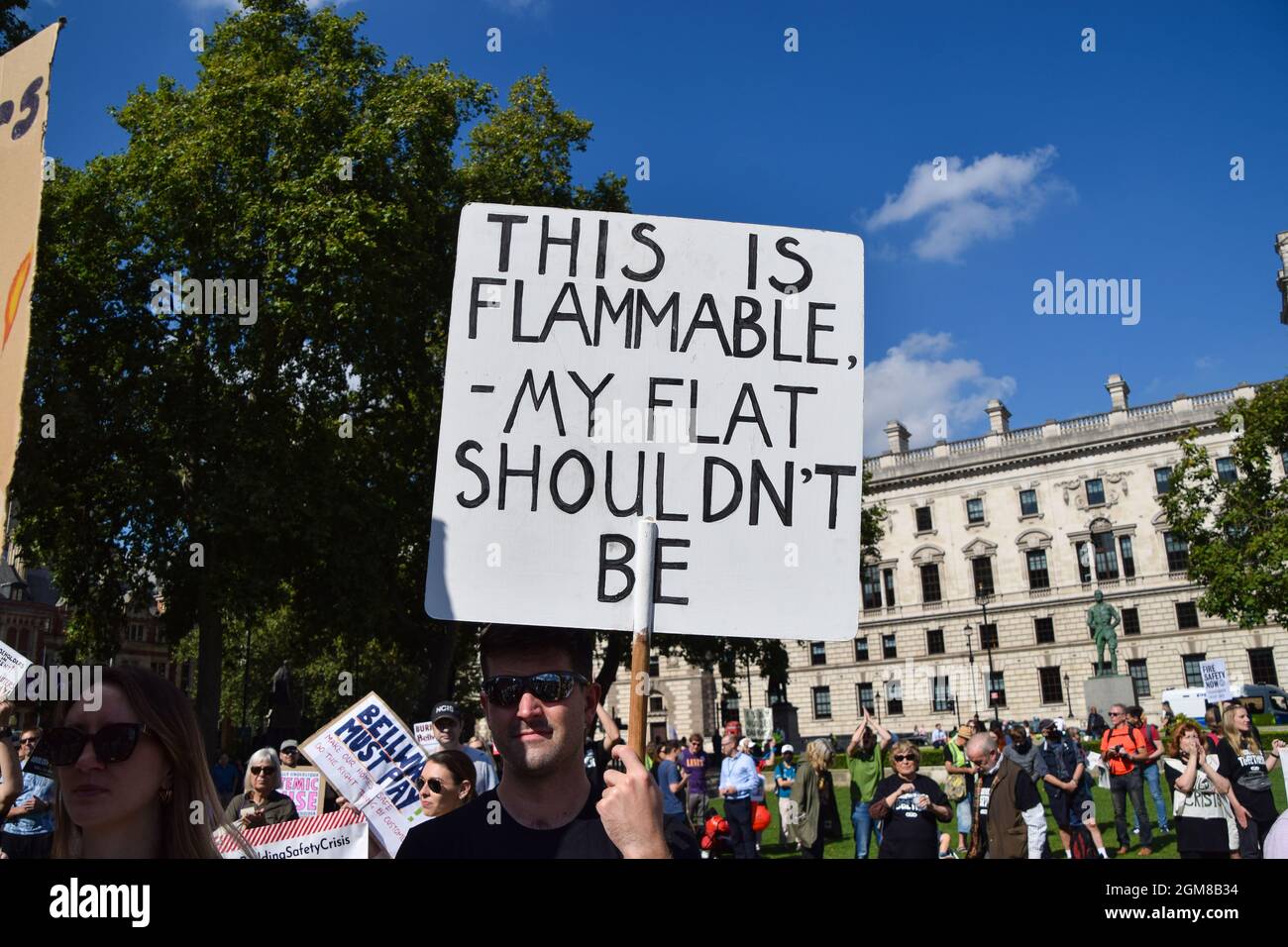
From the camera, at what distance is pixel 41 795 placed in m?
8.85

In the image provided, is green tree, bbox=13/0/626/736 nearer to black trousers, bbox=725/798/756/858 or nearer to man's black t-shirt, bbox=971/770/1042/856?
black trousers, bbox=725/798/756/858

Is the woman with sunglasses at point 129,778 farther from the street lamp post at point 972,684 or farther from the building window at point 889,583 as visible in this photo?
the building window at point 889,583

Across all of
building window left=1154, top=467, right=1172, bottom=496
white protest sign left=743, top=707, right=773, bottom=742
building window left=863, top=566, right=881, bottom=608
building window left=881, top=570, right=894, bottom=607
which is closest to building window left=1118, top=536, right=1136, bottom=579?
building window left=1154, top=467, right=1172, bottom=496

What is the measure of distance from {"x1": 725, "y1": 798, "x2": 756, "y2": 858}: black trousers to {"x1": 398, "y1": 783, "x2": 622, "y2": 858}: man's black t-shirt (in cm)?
1168

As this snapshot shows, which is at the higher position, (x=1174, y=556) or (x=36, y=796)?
(x=1174, y=556)

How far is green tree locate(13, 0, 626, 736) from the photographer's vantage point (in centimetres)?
2134

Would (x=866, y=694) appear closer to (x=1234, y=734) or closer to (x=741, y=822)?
(x=741, y=822)

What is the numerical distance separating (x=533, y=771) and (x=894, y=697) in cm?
7144

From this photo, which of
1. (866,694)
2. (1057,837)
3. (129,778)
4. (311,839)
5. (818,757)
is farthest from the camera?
(866,694)

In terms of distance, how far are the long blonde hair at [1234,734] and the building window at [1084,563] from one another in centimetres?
5912

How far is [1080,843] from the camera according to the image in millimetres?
12422

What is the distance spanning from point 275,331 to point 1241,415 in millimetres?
32099

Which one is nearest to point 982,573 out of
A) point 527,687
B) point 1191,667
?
point 1191,667
